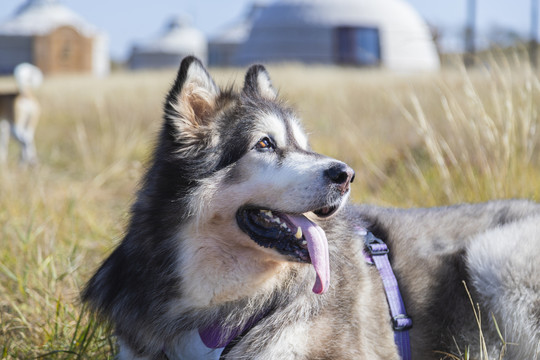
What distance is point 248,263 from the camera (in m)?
2.69

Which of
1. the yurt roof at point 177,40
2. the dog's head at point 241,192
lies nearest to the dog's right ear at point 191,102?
the dog's head at point 241,192

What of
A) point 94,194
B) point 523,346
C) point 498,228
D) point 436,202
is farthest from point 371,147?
point 523,346

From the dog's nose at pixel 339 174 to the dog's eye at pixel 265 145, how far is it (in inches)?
13.0

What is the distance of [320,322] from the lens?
8.58 ft

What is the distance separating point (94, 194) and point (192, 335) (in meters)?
4.38

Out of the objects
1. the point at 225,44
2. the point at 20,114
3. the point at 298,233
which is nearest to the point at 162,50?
the point at 225,44

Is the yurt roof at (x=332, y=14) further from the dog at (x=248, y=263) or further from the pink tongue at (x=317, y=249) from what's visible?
the pink tongue at (x=317, y=249)

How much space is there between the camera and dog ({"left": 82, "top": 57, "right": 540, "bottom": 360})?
8.55 ft

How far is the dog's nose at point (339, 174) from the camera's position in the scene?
8.52 ft

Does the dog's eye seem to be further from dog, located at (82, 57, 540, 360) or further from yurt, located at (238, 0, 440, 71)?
yurt, located at (238, 0, 440, 71)

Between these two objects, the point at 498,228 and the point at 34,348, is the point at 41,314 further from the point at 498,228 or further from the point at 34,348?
the point at 498,228

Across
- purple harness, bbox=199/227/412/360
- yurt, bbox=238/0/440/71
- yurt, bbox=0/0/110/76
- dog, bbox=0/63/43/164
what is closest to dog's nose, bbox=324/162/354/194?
purple harness, bbox=199/227/412/360

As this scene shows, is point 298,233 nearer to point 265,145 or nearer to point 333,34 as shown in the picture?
point 265,145

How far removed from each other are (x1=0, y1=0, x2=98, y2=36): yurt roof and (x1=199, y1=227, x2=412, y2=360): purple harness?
5118cm
